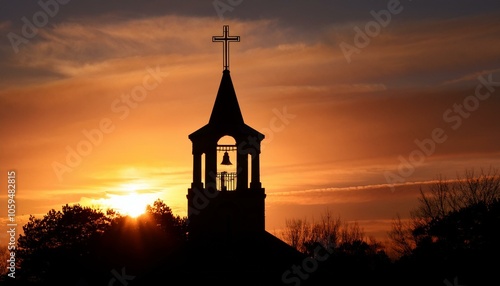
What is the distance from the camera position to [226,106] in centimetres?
4184

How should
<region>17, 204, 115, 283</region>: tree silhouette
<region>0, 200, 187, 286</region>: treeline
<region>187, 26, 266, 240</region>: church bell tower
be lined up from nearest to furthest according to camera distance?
<region>187, 26, 266, 240</region>: church bell tower, <region>0, 200, 187, 286</region>: treeline, <region>17, 204, 115, 283</region>: tree silhouette

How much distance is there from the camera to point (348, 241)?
75.9 meters

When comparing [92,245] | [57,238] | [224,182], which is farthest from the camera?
[57,238]

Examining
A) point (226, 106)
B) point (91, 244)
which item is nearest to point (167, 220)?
point (91, 244)

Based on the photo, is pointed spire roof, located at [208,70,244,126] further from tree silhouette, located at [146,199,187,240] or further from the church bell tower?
tree silhouette, located at [146,199,187,240]

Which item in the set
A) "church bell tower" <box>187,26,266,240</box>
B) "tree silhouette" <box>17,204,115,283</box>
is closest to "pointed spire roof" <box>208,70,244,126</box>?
"church bell tower" <box>187,26,266,240</box>

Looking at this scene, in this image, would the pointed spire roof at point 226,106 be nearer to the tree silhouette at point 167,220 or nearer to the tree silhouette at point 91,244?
the tree silhouette at point 91,244

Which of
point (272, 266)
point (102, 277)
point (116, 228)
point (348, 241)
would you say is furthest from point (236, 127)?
point (348, 241)

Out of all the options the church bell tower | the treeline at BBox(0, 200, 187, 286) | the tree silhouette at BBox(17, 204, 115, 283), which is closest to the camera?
the church bell tower

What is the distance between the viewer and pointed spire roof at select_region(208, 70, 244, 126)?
136ft

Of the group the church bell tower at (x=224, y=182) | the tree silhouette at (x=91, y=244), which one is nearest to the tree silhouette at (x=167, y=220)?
the tree silhouette at (x=91, y=244)

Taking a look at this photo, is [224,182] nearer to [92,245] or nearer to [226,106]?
[226,106]

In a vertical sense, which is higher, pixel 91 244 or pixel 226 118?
pixel 226 118

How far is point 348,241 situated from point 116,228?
2143 cm
